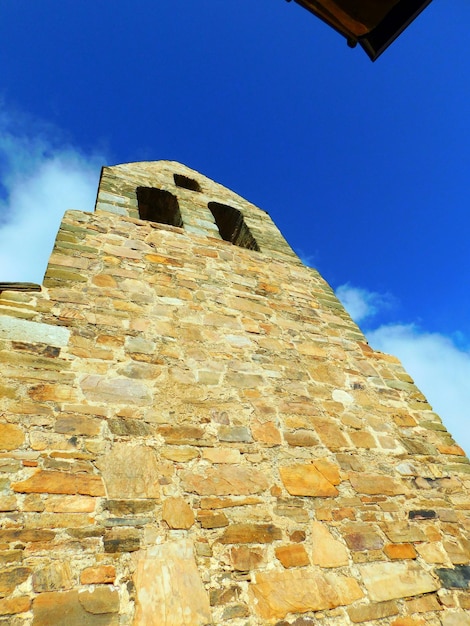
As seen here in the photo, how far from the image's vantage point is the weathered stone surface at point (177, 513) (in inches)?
74.5

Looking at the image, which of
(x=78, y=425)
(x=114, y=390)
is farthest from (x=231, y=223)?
(x=78, y=425)

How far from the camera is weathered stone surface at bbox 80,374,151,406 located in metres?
2.31

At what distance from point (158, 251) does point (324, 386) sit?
6.93 feet

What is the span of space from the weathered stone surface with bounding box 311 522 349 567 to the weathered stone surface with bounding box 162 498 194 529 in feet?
2.33

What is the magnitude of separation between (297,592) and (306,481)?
63cm

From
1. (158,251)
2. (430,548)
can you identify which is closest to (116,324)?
(158,251)

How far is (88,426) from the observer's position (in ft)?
6.93

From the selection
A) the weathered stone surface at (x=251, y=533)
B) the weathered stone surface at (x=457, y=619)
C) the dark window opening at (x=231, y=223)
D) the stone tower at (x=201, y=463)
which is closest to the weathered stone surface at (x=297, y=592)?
the stone tower at (x=201, y=463)

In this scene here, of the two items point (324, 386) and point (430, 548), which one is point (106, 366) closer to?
point (324, 386)

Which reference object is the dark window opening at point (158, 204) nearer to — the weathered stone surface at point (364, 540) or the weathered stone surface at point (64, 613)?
the weathered stone surface at point (364, 540)

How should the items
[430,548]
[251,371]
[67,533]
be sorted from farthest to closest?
1. [251,371]
2. [430,548]
3. [67,533]

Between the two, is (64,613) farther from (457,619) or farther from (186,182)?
(186,182)

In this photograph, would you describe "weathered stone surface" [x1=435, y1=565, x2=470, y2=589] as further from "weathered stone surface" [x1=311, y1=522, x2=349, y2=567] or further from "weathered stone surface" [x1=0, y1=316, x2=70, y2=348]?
"weathered stone surface" [x1=0, y1=316, x2=70, y2=348]

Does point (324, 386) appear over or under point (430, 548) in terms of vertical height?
over
